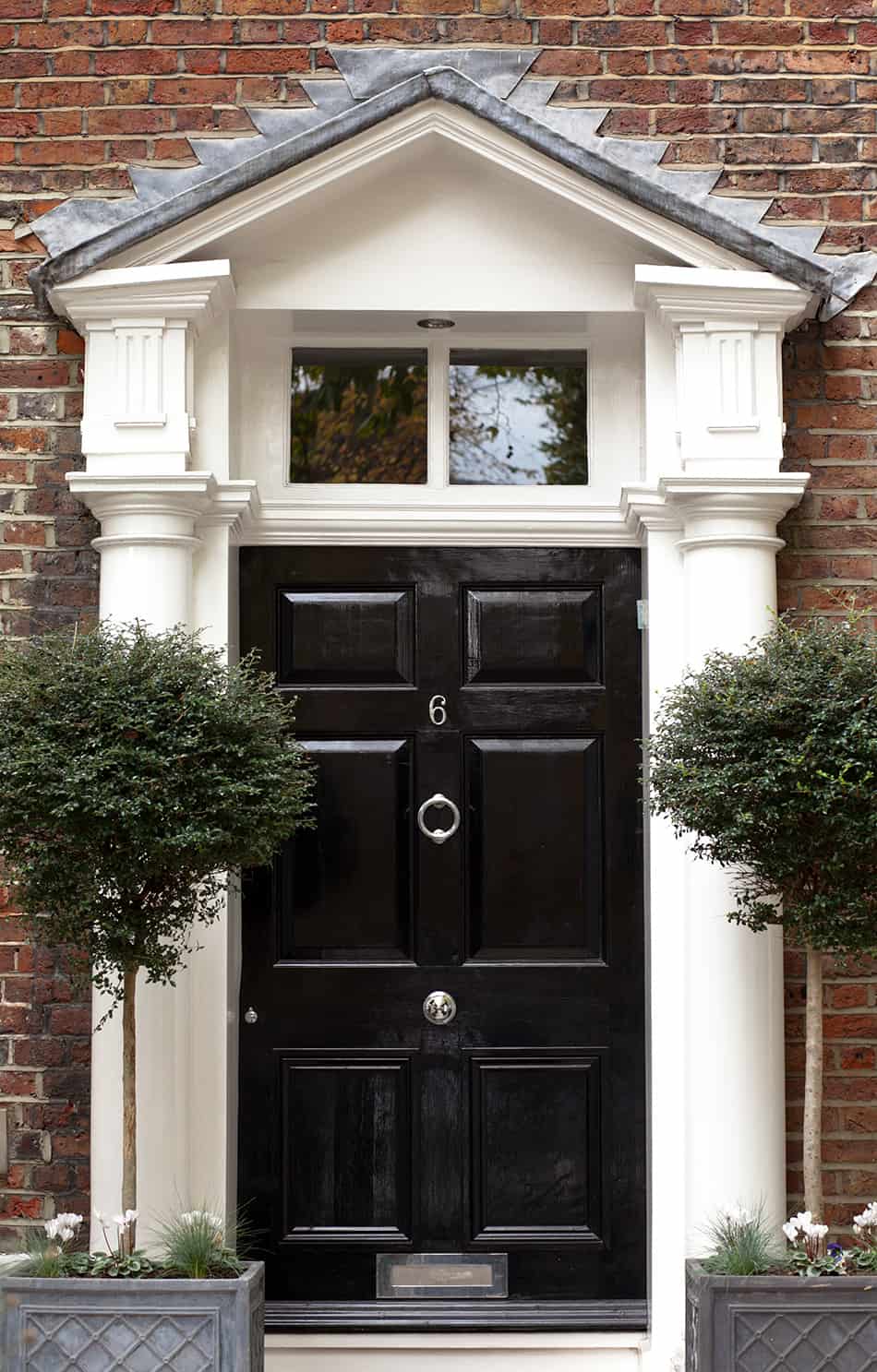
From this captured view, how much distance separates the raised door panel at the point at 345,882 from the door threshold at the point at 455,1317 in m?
1.02

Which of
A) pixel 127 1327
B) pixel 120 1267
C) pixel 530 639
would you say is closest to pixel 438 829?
pixel 530 639

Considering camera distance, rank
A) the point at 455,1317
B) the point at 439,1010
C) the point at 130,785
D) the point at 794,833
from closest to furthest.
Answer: the point at 130,785 → the point at 794,833 → the point at 455,1317 → the point at 439,1010

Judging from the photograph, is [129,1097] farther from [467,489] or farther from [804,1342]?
[467,489]

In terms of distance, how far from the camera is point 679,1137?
4660 millimetres

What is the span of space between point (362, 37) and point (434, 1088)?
126 inches

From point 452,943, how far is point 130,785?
142 cm

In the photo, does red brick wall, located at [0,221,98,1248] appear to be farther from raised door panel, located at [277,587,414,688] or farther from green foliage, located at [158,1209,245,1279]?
green foliage, located at [158,1209,245,1279]

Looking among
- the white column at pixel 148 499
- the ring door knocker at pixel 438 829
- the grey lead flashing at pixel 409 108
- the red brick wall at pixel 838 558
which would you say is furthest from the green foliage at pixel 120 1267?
the grey lead flashing at pixel 409 108

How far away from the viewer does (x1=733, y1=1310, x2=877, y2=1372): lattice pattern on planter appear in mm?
3830

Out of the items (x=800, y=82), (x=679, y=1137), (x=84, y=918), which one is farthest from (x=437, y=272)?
(x=679, y=1137)

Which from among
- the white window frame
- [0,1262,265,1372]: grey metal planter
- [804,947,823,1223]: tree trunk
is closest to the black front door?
the white window frame

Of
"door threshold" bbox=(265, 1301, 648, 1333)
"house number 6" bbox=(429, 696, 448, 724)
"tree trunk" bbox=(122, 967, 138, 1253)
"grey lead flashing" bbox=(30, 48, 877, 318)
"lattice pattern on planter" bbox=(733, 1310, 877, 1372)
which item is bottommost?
"door threshold" bbox=(265, 1301, 648, 1333)

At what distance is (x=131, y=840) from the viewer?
12.6ft

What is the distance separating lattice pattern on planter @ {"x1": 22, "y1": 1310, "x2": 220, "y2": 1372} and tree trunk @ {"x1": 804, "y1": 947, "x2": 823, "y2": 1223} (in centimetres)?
151
